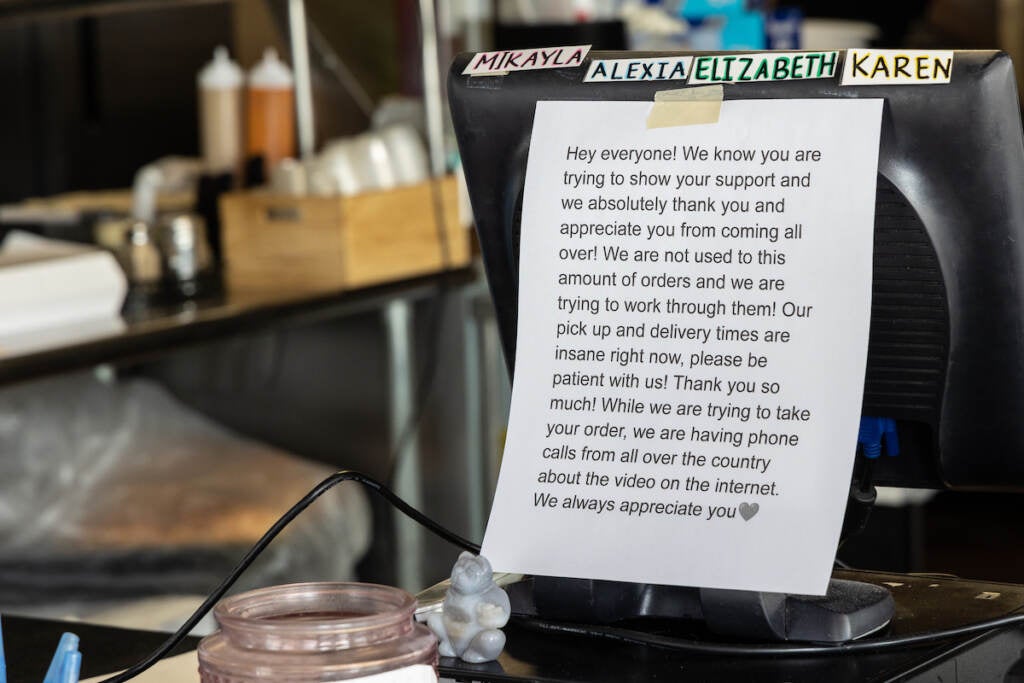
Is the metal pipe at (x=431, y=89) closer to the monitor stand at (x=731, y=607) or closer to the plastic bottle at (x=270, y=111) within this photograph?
the plastic bottle at (x=270, y=111)

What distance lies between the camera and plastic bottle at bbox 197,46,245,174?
2.62 m

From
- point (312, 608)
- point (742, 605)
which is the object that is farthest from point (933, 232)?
point (312, 608)

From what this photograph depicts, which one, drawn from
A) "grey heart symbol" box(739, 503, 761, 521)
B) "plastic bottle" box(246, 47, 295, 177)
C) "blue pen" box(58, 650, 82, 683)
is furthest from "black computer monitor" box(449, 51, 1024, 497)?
"plastic bottle" box(246, 47, 295, 177)

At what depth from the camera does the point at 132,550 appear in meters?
2.31

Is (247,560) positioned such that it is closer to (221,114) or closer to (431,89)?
(221,114)

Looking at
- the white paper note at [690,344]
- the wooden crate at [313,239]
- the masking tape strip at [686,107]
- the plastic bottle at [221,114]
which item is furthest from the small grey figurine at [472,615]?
the plastic bottle at [221,114]

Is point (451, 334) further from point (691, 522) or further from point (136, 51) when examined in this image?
point (691, 522)

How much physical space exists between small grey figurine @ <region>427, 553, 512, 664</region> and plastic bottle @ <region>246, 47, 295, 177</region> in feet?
6.28

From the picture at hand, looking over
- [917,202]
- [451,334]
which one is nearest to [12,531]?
[451,334]

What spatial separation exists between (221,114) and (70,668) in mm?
2047

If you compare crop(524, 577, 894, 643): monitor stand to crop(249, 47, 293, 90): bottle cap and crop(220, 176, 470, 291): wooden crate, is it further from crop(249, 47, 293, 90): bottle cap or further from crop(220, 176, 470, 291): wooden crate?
crop(249, 47, 293, 90): bottle cap

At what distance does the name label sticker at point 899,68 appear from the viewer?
2.57 feet

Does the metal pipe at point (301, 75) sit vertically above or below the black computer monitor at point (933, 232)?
above

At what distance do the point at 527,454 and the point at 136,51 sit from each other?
100 inches
